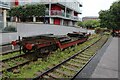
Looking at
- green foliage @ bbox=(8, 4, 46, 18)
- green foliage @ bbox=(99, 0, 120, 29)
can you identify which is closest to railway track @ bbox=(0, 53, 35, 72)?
green foliage @ bbox=(8, 4, 46, 18)

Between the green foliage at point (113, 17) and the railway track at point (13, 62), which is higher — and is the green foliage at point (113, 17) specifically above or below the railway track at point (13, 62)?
above

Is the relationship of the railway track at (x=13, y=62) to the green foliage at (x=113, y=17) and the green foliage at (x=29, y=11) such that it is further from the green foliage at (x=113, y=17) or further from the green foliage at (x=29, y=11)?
the green foliage at (x=113, y=17)

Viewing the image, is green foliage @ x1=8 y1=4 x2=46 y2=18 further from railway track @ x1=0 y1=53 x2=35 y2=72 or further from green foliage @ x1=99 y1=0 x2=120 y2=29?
railway track @ x1=0 y1=53 x2=35 y2=72

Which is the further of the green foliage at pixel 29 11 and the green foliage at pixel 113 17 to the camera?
the green foliage at pixel 113 17

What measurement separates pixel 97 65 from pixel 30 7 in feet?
92.1

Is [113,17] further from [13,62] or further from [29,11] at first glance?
[13,62]

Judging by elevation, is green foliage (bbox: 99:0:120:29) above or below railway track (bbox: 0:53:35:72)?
above

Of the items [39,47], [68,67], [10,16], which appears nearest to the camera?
[68,67]

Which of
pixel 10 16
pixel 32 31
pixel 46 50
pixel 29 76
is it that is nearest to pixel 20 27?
pixel 32 31

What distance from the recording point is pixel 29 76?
25.4ft

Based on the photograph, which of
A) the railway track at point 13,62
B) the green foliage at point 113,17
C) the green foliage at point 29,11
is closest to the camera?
the railway track at point 13,62

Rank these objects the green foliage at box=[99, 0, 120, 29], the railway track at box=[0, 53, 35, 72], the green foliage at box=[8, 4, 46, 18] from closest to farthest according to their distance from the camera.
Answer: the railway track at box=[0, 53, 35, 72]
the green foliage at box=[8, 4, 46, 18]
the green foliage at box=[99, 0, 120, 29]

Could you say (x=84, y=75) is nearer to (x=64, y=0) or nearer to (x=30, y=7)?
(x=30, y=7)

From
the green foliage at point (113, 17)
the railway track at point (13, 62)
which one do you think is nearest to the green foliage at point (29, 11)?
the green foliage at point (113, 17)
